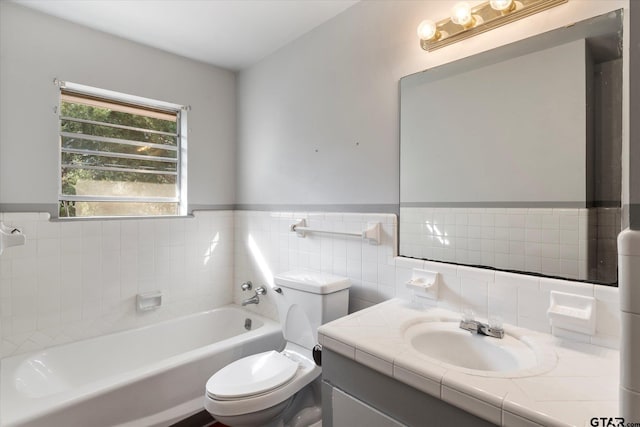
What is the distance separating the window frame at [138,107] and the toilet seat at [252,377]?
1.37 m

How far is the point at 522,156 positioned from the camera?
52.4 inches

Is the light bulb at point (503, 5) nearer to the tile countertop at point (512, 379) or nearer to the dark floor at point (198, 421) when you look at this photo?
the tile countertop at point (512, 379)

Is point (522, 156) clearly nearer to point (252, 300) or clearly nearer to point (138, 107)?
point (252, 300)

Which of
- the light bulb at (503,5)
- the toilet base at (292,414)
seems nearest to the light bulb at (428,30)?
the light bulb at (503,5)

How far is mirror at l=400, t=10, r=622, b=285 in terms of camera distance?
1.15 metres

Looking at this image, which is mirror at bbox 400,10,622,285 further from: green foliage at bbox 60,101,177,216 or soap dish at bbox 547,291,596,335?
green foliage at bbox 60,101,177,216

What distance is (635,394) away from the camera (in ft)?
2.02

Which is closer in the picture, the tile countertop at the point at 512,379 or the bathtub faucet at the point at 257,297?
the tile countertop at the point at 512,379

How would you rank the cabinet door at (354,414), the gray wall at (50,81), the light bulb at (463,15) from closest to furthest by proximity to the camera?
the cabinet door at (354,414) < the light bulb at (463,15) < the gray wall at (50,81)

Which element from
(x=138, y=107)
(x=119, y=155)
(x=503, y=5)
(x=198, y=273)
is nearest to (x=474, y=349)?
(x=503, y=5)

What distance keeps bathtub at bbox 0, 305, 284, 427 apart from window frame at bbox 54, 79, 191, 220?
0.85 m

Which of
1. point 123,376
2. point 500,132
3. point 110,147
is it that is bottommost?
point 123,376

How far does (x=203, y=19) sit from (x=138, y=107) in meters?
0.88

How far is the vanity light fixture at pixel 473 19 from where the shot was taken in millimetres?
1317
